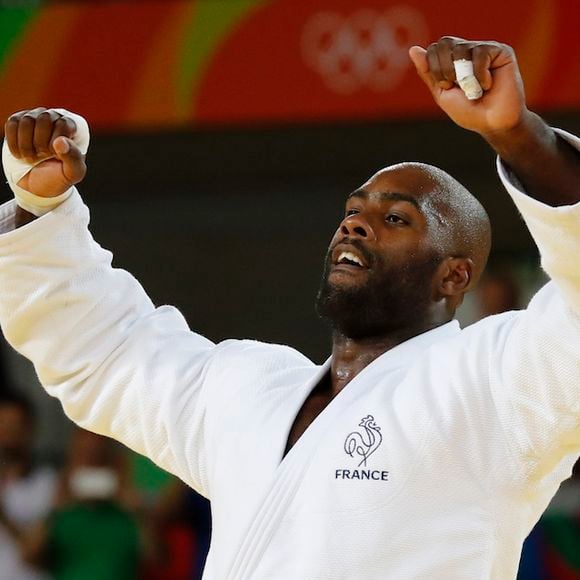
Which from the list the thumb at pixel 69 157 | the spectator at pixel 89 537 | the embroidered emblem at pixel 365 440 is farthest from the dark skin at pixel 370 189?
the spectator at pixel 89 537

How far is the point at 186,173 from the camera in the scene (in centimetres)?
801

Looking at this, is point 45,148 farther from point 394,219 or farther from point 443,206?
point 443,206

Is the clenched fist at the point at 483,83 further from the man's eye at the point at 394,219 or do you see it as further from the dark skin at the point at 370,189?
the man's eye at the point at 394,219

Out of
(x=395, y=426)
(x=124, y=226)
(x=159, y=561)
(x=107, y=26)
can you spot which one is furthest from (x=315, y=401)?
(x=124, y=226)

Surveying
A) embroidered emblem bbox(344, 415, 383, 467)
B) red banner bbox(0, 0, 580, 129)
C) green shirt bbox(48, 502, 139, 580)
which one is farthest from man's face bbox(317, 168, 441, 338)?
red banner bbox(0, 0, 580, 129)

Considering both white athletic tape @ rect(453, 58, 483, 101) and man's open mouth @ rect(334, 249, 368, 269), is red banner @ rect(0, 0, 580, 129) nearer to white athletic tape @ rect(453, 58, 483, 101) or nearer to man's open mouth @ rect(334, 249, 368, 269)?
man's open mouth @ rect(334, 249, 368, 269)

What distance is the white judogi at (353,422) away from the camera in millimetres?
2791

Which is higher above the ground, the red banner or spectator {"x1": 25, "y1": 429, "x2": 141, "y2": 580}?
the red banner

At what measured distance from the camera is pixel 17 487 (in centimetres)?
609

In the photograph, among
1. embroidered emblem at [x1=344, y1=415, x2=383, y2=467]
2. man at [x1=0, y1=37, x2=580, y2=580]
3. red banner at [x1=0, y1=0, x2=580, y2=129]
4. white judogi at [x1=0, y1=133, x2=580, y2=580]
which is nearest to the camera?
man at [x1=0, y1=37, x2=580, y2=580]

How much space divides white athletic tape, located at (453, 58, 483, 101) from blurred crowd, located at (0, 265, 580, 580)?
131 inches

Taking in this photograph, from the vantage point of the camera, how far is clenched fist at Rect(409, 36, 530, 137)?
258 cm

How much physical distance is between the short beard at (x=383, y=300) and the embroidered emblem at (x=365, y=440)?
0.36m

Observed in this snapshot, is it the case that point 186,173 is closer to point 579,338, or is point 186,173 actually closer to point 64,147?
point 64,147
